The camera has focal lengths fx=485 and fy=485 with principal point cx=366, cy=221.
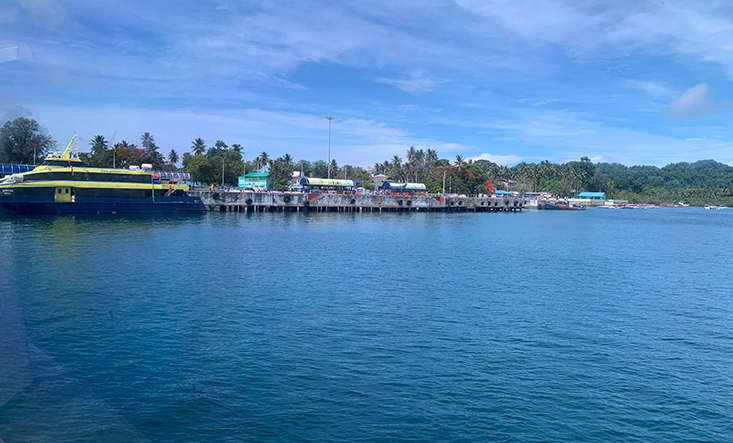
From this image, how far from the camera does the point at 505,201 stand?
12875cm

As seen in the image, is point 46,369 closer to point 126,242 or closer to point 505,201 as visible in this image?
point 126,242

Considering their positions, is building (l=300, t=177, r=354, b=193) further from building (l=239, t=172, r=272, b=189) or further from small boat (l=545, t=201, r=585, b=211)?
small boat (l=545, t=201, r=585, b=211)

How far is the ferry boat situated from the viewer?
199 ft

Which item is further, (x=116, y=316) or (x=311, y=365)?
(x=116, y=316)

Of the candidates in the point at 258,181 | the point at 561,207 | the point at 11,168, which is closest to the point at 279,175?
the point at 258,181

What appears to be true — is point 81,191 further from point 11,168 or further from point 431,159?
point 431,159

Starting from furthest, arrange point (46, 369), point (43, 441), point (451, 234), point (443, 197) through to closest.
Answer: point (443, 197) < point (451, 234) < point (46, 369) < point (43, 441)

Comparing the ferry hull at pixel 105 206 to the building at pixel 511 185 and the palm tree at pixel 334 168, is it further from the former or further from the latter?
the building at pixel 511 185

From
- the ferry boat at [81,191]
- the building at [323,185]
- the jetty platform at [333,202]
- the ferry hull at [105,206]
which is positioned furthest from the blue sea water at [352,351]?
the building at [323,185]

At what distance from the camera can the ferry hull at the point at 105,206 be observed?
60566 millimetres

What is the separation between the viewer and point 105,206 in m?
65.8

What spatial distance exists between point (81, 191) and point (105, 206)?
3435mm

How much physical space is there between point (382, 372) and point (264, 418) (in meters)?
4.13

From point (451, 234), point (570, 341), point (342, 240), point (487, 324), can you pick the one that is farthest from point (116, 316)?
point (451, 234)
